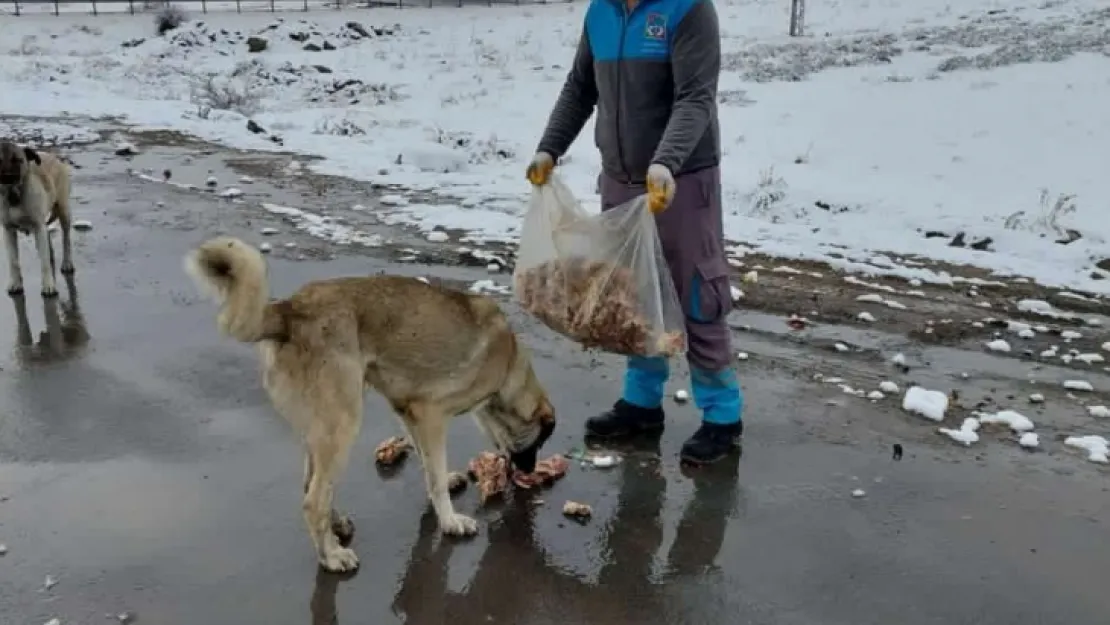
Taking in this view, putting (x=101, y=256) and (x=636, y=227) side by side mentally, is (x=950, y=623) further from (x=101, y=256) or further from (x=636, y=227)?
(x=101, y=256)

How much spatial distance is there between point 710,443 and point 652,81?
1846 mm

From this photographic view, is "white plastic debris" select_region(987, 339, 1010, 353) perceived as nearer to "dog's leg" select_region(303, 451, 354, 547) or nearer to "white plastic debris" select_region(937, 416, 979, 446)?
"white plastic debris" select_region(937, 416, 979, 446)

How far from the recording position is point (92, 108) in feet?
62.4

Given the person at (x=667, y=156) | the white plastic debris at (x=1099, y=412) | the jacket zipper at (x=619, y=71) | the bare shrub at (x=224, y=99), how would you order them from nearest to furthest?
the person at (x=667, y=156)
the jacket zipper at (x=619, y=71)
the white plastic debris at (x=1099, y=412)
the bare shrub at (x=224, y=99)

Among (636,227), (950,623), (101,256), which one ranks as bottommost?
(950,623)

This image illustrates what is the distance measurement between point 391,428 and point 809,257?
15.9ft

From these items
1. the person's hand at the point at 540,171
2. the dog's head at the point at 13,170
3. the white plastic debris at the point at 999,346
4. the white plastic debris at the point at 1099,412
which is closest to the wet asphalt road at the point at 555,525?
the white plastic debris at the point at 1099,412

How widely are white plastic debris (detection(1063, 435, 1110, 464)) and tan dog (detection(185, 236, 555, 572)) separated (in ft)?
9.31

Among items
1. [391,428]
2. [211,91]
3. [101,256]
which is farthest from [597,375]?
[211,91]

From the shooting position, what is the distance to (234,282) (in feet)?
11.8

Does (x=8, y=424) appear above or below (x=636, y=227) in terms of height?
below

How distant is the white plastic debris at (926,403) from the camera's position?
18.3ft

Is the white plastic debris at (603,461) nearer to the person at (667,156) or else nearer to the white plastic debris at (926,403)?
the person at (667,156)

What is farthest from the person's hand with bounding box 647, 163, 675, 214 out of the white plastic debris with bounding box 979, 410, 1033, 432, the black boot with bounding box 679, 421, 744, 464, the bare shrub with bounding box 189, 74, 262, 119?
the bare shrub with bounding box 189, 74, 262, 119
